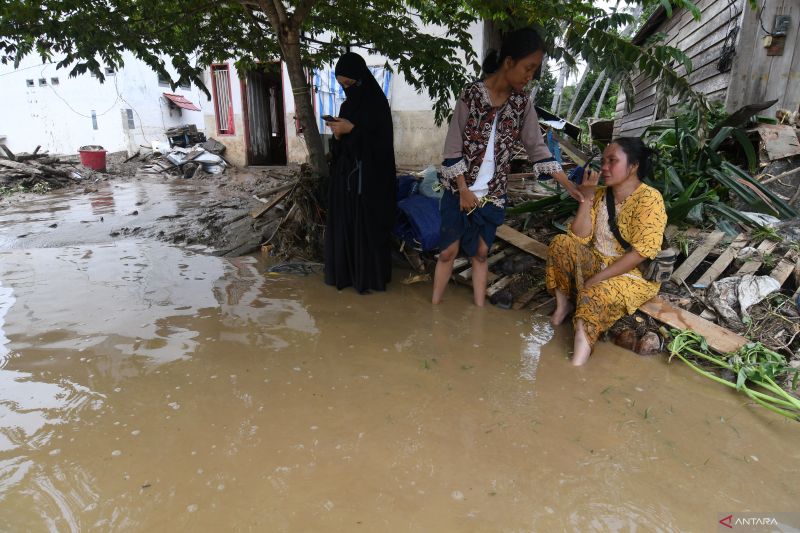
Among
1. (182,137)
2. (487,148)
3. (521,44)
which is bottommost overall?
(487,148)

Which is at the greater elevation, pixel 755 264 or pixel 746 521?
pixel 755 264

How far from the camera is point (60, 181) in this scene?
10305 mm

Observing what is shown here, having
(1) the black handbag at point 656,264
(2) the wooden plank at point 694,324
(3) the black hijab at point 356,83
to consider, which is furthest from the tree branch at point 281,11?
(2) the wooden plank at point 694,324

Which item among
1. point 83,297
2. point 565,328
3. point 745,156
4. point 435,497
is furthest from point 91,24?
point 745,156

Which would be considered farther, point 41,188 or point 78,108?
point 78,108

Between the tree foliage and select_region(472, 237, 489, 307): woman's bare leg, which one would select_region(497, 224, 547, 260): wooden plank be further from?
the tree foliage

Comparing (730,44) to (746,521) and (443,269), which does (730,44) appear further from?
(746,521)

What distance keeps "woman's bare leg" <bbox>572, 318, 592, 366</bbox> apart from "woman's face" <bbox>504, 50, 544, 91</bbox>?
1467 mm

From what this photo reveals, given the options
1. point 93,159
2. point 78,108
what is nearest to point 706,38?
point 93,159

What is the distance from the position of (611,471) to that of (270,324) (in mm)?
2104

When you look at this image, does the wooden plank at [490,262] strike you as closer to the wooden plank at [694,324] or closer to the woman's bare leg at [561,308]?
the woman's bare leg at [561,308]

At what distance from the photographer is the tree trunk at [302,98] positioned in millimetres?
3855

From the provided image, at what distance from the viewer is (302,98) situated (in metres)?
3.99

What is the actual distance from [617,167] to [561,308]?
3.26 feet
